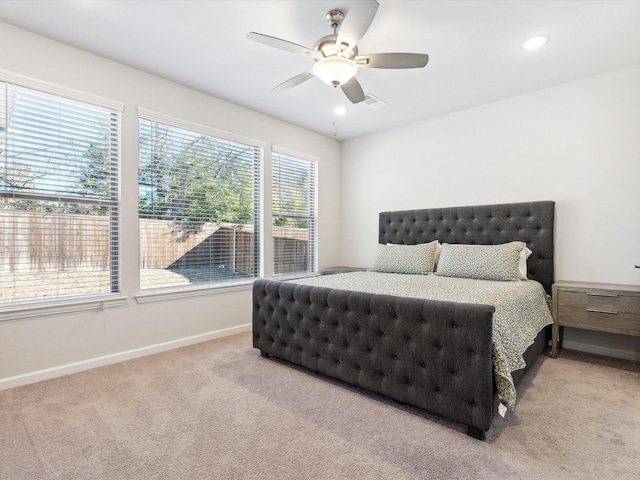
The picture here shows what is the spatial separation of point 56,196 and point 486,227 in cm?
399

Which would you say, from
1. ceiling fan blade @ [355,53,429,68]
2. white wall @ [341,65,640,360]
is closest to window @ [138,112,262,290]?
ceiling fan blade @ [355,53,429,68]

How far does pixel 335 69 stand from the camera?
6.93 ft

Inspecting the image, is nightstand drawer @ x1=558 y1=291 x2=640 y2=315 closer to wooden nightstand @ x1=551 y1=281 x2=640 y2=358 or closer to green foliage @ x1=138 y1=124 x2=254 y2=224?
wooden nightstand @ x1=551 y1=281 x2=640 y2=358

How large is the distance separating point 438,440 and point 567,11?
2.76m

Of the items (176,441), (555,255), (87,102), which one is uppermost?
(87,102)

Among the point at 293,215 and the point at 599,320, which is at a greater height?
the point at 293,215

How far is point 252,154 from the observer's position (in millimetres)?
3982

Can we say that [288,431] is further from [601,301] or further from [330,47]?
[601,301]

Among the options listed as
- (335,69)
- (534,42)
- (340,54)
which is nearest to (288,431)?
(335,69)

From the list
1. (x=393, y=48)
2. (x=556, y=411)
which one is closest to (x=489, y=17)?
(x=393, y=48)

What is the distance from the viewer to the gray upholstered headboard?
324 cm

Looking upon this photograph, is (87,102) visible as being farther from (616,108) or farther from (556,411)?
(616,108)

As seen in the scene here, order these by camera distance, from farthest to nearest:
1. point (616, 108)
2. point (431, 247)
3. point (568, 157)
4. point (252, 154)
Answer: point (252, 154) → point (431, 247) → point (568, 157) → point (616, 108)

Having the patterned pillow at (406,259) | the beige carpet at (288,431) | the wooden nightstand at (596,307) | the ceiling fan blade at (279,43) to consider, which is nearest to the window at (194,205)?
the beige carpet at (288,431)
